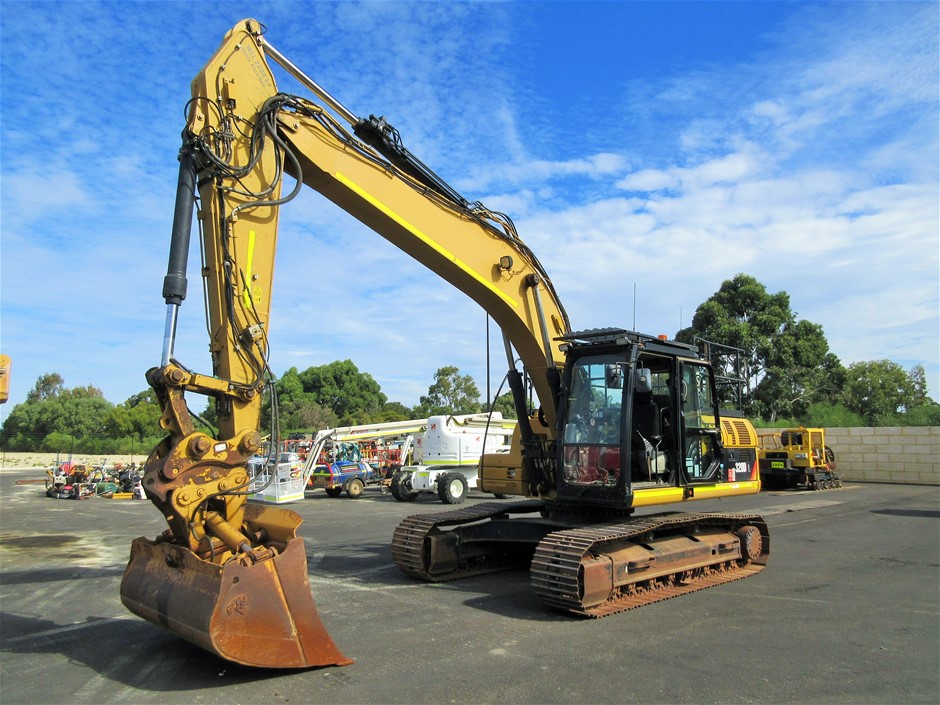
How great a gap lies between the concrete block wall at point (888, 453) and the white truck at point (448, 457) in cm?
1283

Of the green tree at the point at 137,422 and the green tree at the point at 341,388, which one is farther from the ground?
the green tree at the point at 341,388

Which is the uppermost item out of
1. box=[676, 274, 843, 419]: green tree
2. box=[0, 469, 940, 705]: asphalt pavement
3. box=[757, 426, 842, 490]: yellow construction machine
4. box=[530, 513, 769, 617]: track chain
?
box=[676, 274, 843, 419]: green tree

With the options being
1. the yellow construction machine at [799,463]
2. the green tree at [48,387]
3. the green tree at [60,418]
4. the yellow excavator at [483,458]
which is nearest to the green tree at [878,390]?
the yellow construction machine at [799,463]

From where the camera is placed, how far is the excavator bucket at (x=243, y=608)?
15.7ft

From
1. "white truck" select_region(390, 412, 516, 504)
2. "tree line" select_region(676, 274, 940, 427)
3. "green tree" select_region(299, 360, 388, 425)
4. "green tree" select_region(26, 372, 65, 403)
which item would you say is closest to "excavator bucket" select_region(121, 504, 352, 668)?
"white truck" select_region(390, 412, 516, 504)

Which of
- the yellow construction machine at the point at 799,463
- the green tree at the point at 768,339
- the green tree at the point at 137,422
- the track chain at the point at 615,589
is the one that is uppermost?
the green tree at the point at 768,339

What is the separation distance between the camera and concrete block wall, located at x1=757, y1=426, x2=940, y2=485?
2645 centimetres

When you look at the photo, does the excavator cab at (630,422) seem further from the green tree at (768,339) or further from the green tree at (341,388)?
the green tree at (341,388)

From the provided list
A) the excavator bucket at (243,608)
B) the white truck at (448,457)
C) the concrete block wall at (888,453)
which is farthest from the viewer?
the concrete block wall at (888,453)

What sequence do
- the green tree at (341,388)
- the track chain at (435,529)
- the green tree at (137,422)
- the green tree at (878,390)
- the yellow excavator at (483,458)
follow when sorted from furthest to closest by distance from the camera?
the green tree at (341,388) → the green tree at (137,422) → the green tree at (878,390) → the track chain at (435,529) → the yellow excavator at (483,458)

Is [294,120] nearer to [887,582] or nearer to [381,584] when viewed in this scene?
[381,584]

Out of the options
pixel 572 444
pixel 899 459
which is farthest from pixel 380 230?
pixel 899 459

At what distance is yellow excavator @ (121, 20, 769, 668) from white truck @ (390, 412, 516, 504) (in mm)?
11206

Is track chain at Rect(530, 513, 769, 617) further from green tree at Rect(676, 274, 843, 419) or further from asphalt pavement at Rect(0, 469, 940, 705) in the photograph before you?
green tree at Rect(676, 274, 843, 419)
